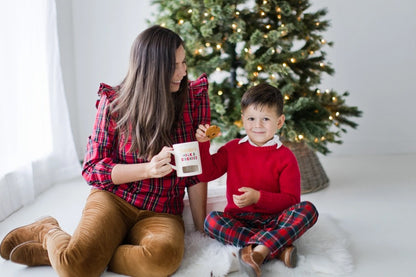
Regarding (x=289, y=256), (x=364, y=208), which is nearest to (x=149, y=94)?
(x=289, y=256)

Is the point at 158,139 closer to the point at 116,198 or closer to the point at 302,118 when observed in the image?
the point at 116,198

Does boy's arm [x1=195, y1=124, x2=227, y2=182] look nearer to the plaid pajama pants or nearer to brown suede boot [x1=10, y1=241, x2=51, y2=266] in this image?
the plaid pajama pants

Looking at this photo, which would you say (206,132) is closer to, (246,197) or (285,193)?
(246,197)

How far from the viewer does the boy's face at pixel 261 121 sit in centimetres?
175

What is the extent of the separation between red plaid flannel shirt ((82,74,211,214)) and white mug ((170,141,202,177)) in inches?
11.2

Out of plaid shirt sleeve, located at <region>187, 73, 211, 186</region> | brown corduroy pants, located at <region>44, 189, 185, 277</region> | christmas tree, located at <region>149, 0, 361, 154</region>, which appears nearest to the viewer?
brown corduroy pants, located at <region>44, 189, 185, 277</region>

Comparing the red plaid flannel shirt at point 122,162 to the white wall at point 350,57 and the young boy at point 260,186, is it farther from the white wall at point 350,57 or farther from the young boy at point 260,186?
the white wall at point 350,57

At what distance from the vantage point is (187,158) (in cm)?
152

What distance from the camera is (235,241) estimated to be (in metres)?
1.70

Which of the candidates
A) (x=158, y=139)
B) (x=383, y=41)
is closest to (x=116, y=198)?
(x=158, y=139)

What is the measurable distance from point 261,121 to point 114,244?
0.72 m

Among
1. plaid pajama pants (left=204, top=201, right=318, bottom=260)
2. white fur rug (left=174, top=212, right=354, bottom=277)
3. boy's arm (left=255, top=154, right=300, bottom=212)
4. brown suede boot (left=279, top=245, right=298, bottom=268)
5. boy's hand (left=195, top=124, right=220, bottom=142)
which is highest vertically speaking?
boy's hand (left=195, top=124, right=220, bottom=142)

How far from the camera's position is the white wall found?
3463mm

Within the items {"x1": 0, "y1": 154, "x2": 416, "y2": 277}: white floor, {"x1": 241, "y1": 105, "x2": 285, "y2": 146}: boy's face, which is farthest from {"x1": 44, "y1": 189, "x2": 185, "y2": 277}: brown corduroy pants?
{"x1": 241, "y1": 105, "x2": 285, "y2": 146}: boy's face
